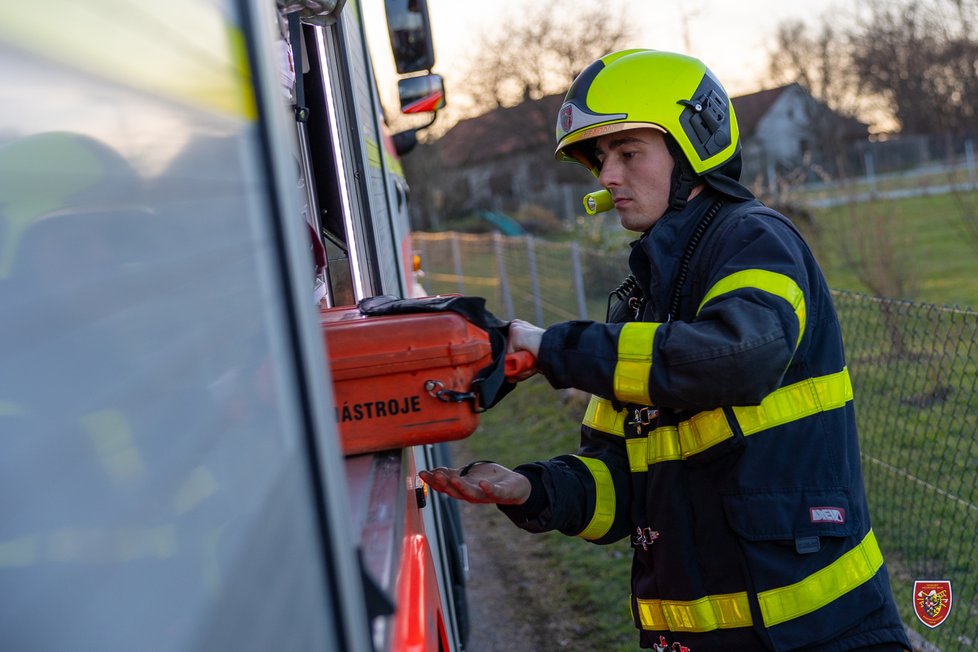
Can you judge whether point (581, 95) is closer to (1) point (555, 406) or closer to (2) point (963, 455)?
(2) point (963, 455)

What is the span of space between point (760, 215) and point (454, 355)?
88cm

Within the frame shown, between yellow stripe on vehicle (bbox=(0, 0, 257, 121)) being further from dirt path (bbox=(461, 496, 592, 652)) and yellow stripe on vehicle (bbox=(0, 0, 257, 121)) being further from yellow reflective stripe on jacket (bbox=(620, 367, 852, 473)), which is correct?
dirt path (bbox=(461, 496, 592, 652))

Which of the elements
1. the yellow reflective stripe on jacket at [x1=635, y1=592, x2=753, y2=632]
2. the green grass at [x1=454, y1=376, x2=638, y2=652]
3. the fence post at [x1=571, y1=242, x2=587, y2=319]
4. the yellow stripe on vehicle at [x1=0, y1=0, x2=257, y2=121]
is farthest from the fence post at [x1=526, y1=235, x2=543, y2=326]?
the yellow stripe on vehicle at [x1=0, y1=0, x2=257, y2=121]

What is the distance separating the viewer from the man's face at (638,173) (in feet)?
8.48

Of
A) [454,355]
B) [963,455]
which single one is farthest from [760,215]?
[963,455]

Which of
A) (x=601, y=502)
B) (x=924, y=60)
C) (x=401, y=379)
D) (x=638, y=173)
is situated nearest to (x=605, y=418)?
(x=601, y=502)

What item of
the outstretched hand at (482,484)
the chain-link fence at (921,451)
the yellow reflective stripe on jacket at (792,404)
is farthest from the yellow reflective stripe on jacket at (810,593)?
the chain-link fence at (921,451)

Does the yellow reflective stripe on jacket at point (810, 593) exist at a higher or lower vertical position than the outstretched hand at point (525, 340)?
lower

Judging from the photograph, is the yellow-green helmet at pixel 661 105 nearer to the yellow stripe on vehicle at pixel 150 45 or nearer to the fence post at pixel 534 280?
the yellow stripe on vehicle at pixel 150 45

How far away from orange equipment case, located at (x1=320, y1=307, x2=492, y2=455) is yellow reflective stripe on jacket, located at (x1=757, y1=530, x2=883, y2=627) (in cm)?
86

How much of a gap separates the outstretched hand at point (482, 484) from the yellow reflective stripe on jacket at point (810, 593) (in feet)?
2.09

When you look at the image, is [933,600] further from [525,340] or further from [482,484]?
[525,340]

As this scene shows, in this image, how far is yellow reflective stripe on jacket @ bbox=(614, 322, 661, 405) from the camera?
2.18 m

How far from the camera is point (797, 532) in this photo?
2.31 m
